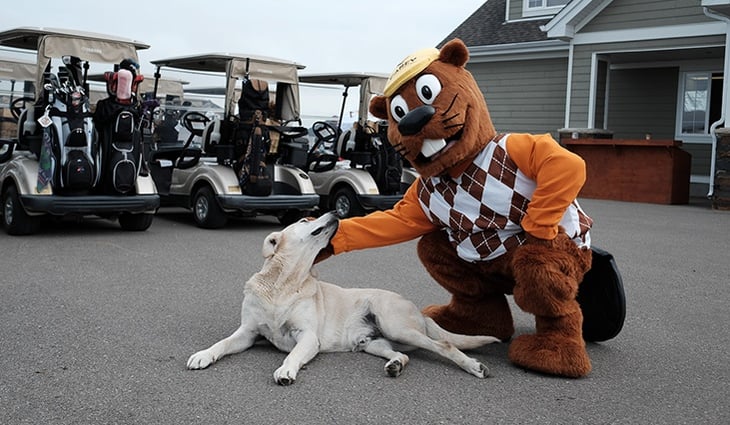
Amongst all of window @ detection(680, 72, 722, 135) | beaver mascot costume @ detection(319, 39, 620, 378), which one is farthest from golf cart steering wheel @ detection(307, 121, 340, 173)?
window @ detection(680, 72, 722, 135)

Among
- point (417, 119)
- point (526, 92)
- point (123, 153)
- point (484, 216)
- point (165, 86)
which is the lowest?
point (484, 216)

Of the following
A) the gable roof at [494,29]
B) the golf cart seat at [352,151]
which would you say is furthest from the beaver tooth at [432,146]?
the gable roof at [494,29]

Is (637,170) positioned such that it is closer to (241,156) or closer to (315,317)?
(241,156)

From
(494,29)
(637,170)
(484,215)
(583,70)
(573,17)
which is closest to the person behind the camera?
(484,215)

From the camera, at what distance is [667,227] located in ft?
41.2

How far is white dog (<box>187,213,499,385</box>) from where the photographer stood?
469 centimetres

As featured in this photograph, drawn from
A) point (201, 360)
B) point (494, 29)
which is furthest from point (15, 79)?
point (494, 29)

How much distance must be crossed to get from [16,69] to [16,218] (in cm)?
467

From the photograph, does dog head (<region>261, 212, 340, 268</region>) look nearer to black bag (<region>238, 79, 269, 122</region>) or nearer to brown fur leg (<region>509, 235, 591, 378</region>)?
brown fur leg (<region>509, 235, 591, 378</region>)

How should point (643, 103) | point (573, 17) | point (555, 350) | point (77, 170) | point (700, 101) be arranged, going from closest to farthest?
→ point (555, 350), point (77, 170), point (573, 17), point (700, 101), point (643, 103)

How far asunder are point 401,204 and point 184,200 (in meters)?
7.23

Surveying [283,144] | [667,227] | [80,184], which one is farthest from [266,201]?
[667,227]

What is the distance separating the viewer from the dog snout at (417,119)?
477cm

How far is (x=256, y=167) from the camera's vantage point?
11.1 metres
